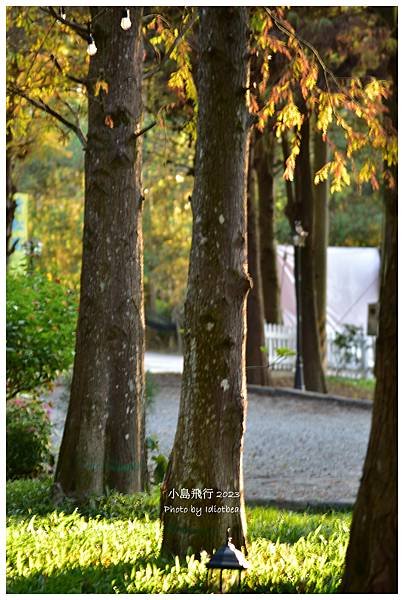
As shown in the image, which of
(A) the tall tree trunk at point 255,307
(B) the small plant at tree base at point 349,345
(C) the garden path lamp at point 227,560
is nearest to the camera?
(C) the garden path lamp at point 227,560

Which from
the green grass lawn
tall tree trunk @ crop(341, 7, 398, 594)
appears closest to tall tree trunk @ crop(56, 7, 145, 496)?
the green grass lawn

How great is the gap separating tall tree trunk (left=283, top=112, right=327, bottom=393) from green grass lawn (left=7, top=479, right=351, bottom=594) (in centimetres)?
1264

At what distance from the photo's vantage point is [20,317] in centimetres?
1241

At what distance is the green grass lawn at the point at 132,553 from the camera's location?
558 centimetres

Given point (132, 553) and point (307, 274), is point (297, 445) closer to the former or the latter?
point (307, 274)

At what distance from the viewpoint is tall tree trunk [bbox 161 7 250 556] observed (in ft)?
20.1

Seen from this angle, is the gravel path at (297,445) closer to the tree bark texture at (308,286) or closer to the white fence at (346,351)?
the tree bark texture at (308,286)

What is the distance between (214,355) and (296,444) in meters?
9.50

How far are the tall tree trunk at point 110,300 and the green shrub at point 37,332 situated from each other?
12.1ft

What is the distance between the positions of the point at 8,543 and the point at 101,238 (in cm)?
284

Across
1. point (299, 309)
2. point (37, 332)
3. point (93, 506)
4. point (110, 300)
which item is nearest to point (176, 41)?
point (110, 300)

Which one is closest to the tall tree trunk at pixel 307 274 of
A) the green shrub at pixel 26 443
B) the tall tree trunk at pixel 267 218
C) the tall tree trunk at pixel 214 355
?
the tall tree trunk at pixel 267 218

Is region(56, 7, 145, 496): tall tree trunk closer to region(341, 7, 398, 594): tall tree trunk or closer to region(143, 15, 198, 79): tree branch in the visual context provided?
region(143, 15, 198, 79): tree branch
